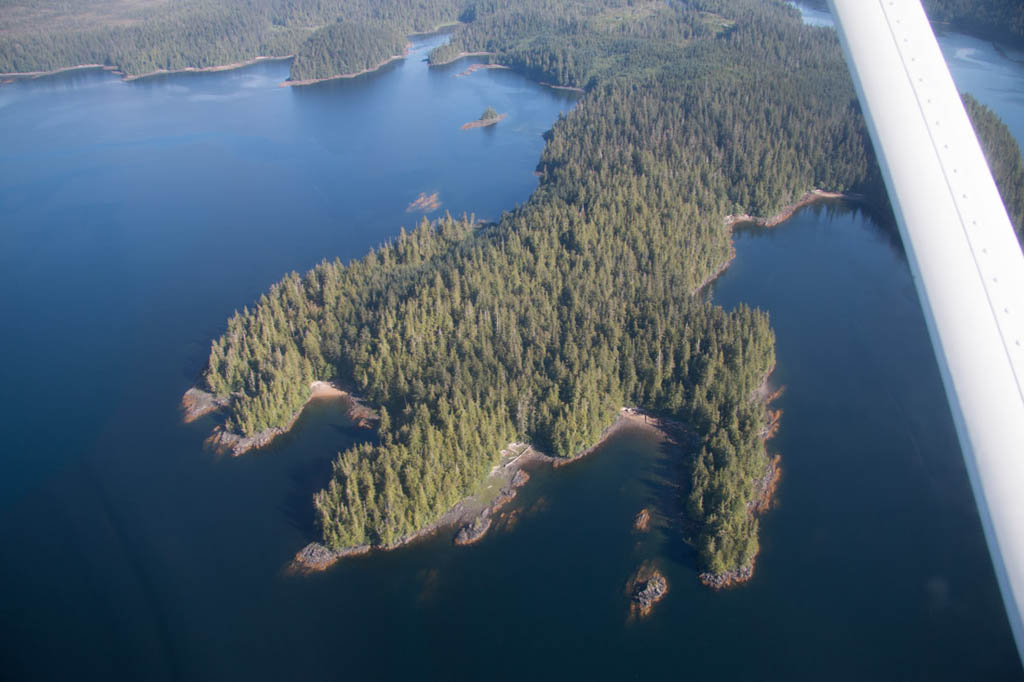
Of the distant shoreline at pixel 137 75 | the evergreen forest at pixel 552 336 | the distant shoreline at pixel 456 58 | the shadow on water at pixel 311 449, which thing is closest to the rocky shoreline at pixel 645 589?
the evergreen forest at pixel 552 336

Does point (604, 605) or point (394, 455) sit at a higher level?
point (394, 455)

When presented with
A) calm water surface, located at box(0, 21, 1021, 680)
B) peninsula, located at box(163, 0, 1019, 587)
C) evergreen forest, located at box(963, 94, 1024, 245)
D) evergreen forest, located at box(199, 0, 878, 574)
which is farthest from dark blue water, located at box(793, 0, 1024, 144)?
calm water surface, located at box(0, 21, 1021, 680)

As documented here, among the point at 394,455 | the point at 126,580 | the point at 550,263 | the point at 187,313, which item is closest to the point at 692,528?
the point at 394,455

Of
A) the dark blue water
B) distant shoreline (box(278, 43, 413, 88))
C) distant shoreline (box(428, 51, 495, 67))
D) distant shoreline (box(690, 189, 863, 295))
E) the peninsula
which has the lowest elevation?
distant shoreline (box(278, 43, 413, 88))

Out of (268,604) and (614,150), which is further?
(614,150)

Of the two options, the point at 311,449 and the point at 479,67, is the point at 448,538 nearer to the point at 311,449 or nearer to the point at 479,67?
the point at 311,449

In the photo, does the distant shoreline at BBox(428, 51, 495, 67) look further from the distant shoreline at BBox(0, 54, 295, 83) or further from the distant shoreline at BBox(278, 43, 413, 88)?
the distant shoreline at BBox(0, 54, 295, 83)

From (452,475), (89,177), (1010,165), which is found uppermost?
(1010,165)

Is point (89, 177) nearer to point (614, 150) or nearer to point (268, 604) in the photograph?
point (614, 150)

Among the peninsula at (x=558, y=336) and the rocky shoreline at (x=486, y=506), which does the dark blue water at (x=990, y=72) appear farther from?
the rocky shoreline at (x=486, y=506)
